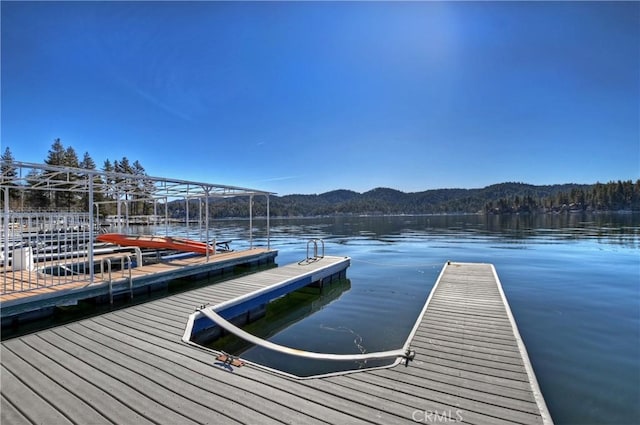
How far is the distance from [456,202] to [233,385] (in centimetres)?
16380

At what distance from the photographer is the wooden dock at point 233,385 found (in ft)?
9.18

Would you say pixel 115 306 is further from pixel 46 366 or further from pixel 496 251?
pixel 496 251

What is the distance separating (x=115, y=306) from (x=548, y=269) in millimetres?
15254

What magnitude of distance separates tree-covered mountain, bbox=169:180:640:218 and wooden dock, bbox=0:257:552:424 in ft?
130

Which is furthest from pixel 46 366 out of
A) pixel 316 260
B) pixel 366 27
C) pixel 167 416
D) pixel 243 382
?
pixel 366 27

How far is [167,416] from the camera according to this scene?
9.13 feet

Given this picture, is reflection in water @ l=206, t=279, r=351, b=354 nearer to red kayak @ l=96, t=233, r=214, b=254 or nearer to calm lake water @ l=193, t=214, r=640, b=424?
calm lake water @ l=193, t=214, r=640, b=424

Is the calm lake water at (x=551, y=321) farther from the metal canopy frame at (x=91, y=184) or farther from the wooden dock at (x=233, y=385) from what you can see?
the metal canopy frame at (x=91, y=184)

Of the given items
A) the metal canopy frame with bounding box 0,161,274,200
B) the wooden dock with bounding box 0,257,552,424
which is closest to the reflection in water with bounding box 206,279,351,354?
the wooden dock with bounding box 0,257,552,424

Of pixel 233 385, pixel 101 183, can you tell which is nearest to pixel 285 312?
pixel 233 385

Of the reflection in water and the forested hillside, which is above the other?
the forested hillside

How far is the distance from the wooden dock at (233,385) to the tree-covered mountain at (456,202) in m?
39.6

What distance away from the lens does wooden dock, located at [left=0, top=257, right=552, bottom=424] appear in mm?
2799

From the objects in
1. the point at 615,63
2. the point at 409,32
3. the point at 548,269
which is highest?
the point at 615,63
